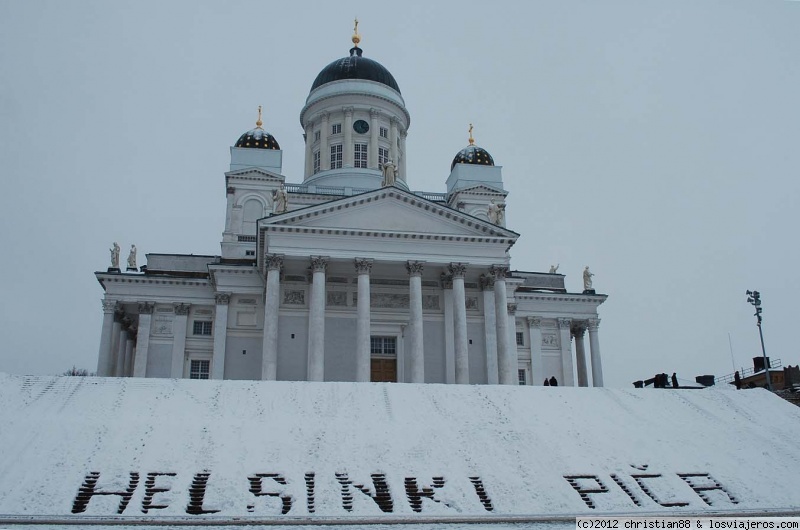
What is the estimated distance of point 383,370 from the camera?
38156mm

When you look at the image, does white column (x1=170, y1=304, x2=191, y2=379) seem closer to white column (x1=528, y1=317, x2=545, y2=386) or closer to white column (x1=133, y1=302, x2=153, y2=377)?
white column (x1=133, y1=302, x2=153, y2=377)

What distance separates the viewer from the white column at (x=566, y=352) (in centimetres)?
4794

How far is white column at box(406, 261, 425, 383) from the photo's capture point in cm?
3403

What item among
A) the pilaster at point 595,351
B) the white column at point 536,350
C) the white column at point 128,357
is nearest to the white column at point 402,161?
the white column at point 536,350

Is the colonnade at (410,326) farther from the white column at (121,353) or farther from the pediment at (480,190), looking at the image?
the pediment at (480,190)

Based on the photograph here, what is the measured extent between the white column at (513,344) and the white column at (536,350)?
149 cm

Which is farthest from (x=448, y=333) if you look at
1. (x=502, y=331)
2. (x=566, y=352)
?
(x=566, y=352)

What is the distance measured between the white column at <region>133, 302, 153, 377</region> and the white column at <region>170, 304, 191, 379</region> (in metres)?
1.41

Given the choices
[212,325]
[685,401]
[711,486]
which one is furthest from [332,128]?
[711,486]

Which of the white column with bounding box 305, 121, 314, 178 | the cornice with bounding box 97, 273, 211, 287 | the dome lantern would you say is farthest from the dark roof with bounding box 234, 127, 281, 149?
the cornice with bounding box 97, 273, 211, 287

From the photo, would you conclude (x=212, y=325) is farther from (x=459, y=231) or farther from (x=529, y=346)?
(x=529, y=346)

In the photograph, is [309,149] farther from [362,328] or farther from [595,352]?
[595,352]

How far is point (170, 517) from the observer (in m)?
14.2

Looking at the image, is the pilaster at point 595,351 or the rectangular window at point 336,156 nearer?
the pilaster at point 595,351
